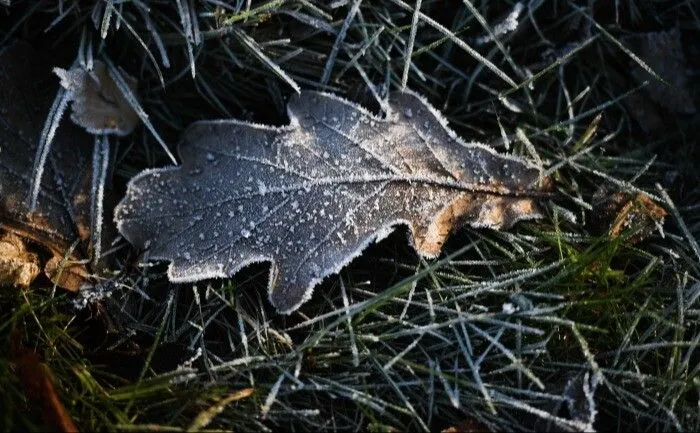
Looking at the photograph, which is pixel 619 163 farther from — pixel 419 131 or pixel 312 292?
pixel 312 292

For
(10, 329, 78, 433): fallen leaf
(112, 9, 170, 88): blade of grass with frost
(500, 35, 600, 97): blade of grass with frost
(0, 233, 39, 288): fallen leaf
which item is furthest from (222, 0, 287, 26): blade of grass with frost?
(10, 329, 78, 433): fallen leaf

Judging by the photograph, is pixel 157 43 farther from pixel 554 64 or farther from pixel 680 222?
pixel 680 222

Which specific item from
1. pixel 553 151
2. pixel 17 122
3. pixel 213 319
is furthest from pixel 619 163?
pixel 17 122

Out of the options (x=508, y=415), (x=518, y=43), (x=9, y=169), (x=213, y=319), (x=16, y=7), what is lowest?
(x=508, y=415)

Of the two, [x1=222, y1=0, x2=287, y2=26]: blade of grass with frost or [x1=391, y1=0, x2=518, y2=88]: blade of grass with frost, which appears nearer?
[x1=222, y1=0, x2=287, y2=26]: blade of grass with frost

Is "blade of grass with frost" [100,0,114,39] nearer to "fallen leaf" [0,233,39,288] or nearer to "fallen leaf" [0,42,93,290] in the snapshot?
"fallen leaf" [0,42,93,290]

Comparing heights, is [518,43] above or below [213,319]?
above
